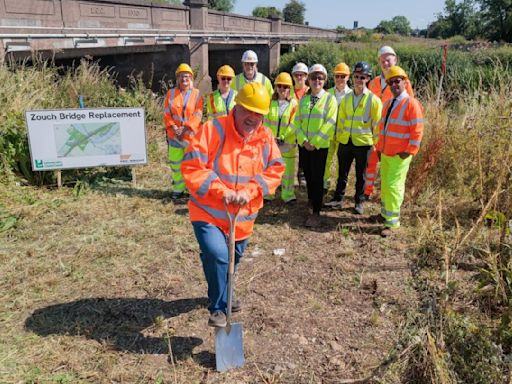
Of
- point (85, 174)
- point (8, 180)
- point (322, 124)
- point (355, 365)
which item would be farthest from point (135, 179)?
point (355, 365)

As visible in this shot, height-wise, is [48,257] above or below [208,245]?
below

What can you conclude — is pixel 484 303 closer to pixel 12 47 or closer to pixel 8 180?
pixel 8 180

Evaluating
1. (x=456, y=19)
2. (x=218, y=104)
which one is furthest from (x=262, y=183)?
(x=456, y=19)

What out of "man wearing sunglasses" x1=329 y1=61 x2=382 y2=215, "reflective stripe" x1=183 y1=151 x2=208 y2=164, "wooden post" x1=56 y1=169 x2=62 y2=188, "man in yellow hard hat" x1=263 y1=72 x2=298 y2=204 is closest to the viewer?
"reflective stripe" x1=183 y1=151 x2=208 y2=164

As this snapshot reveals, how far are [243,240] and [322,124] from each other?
8.47 feet

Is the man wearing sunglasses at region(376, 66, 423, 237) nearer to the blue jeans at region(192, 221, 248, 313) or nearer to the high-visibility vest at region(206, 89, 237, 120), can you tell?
the high-visibility vest at region(206, 89, 237, 120)

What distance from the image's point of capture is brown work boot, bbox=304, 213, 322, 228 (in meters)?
5.48

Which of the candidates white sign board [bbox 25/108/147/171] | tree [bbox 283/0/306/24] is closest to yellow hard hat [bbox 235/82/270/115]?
white sign board [bbox 25/108/147/171]

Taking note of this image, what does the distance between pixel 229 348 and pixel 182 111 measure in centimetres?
391

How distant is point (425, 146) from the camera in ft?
21.1

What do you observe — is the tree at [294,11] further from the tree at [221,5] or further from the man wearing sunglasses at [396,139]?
the man wearing sunglasses at [396,139]

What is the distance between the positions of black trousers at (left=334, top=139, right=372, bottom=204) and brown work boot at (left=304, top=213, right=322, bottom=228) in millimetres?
724

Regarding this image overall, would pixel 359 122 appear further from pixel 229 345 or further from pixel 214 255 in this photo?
pixel 229 345

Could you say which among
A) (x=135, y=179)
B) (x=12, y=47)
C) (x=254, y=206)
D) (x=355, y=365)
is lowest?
(x=355, y=365)
